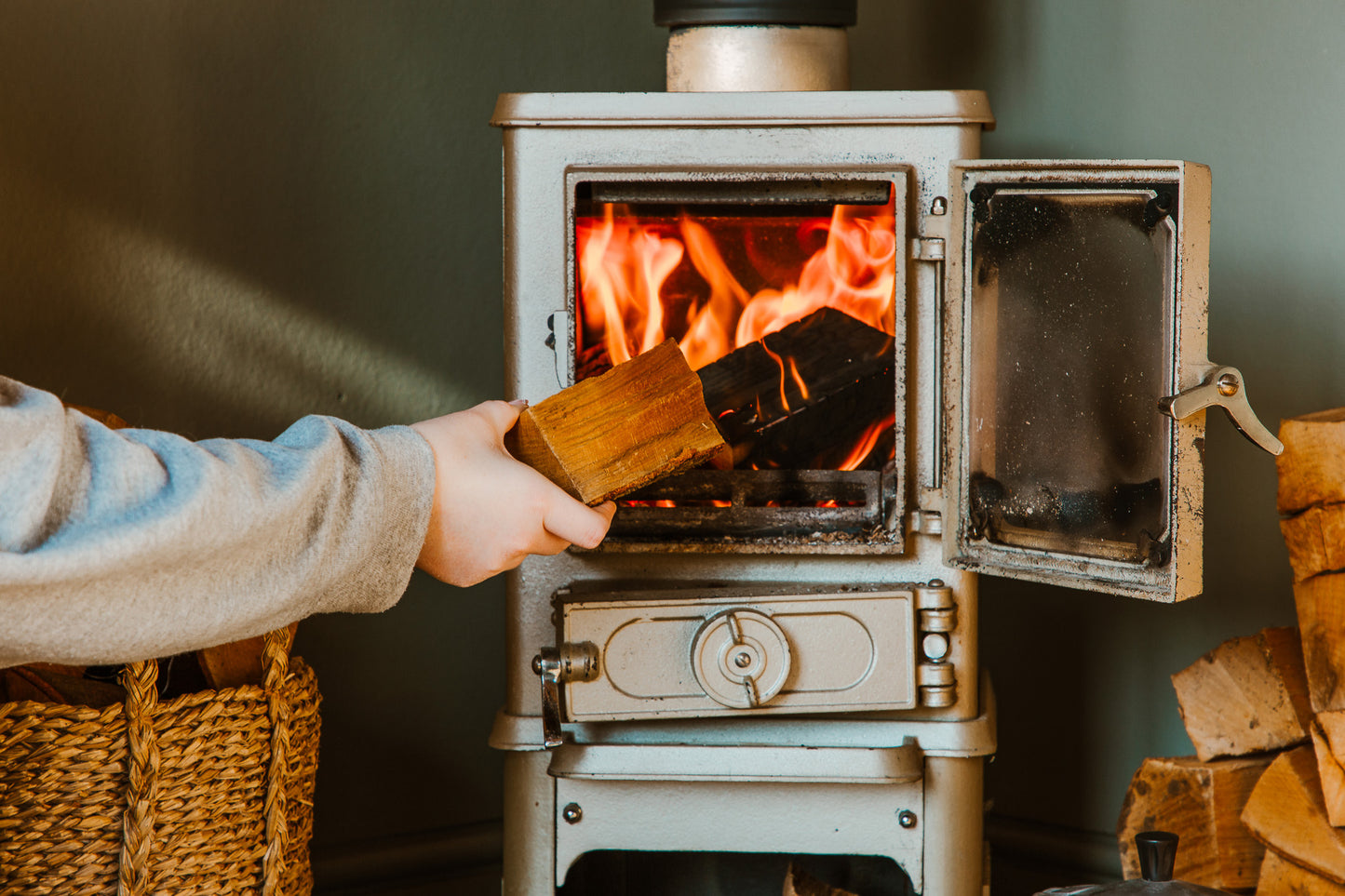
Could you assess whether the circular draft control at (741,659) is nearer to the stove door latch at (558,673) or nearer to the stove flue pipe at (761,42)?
the stove door latch at (558,673)

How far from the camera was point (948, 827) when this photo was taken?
1.36 meters

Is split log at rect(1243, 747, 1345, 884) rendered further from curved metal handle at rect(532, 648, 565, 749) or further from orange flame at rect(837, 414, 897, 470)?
curved metal handle at rect(532, 648, 565, 749)

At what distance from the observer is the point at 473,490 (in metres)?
1.05

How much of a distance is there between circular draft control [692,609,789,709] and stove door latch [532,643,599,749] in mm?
111

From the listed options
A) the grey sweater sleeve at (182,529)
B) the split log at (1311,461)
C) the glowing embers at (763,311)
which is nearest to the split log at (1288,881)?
the split log at (1311,461)

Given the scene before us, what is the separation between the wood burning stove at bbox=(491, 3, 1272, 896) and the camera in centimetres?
128

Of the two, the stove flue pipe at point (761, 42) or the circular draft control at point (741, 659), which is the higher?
the stove flue pipe at point (761, 42)

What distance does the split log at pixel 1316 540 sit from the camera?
4.16ft

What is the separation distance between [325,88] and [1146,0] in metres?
1.16

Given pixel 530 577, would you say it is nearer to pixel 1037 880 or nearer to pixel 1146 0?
pixel 1037 880

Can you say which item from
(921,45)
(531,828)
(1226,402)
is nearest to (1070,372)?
(1226,402)

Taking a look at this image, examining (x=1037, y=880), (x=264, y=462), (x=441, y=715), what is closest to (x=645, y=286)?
(x=264, y=462)

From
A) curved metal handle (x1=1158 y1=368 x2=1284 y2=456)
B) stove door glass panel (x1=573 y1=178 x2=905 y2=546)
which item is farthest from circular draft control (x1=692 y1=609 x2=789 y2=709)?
curved metal handle (x1=1158 y1=368 x2=1284 y2=456)

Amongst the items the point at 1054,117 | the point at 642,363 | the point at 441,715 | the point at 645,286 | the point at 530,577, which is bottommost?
the point at 441,715
